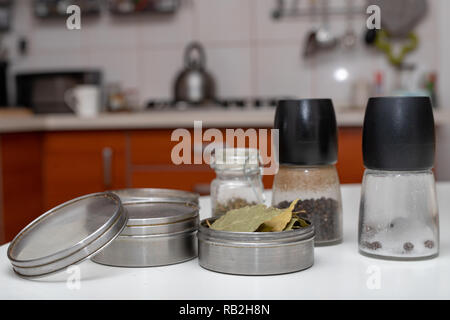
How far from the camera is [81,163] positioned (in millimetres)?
2273

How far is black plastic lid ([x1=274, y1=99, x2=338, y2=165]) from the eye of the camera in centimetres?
67

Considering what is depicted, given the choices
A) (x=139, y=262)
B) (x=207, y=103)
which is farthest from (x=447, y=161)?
(x=139, y=262)

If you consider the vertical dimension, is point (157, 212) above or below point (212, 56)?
below

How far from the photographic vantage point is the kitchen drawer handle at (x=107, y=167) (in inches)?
87.4

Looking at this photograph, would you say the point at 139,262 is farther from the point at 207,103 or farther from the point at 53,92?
the point at 53,92

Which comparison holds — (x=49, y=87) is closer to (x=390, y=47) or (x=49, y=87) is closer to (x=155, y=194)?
(x=390, y=47)

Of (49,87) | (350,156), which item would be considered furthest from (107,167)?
(350,156)

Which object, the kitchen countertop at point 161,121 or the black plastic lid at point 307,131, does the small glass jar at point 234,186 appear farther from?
the kitchen countertop at point 161,121

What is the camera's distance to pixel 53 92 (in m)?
2.80

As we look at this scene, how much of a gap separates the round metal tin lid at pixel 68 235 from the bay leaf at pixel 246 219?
0.11 metres

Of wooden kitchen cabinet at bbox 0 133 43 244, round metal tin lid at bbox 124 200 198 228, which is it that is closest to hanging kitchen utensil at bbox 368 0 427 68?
wooden kitchen cabinet at bbox 0 133 43 244

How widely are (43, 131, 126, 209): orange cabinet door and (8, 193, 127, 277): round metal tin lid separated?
62.9 inches

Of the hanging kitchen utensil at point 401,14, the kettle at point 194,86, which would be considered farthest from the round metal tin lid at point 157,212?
the hanging kitchen utensil at point 401,14

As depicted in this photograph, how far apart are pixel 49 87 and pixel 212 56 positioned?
0.88 metres
